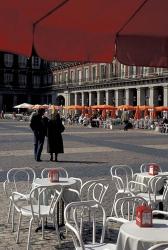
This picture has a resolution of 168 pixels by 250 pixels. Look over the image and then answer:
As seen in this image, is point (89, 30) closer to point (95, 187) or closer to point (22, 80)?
point (95, 187)

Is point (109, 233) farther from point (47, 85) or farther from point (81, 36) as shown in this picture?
point (47, 85)

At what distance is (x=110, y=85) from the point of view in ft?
196

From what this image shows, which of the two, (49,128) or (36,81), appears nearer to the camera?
(49,128)

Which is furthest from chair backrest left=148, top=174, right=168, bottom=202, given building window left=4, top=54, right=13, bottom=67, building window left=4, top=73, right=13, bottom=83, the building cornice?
building window left=4, top=54, right=13, bottom=67

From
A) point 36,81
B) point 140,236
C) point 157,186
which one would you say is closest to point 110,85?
point 36,81

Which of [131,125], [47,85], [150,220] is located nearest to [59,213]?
[150,220]

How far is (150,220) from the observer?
397cm

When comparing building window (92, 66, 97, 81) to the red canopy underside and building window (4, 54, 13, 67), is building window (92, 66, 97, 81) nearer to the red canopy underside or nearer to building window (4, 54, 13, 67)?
building window (4, 54, 13, 67)

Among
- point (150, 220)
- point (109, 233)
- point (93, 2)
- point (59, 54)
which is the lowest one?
point (109, 233)

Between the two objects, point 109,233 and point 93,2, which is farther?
point 109,233

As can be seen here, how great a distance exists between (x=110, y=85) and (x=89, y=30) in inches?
2179

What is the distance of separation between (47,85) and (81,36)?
8163cm

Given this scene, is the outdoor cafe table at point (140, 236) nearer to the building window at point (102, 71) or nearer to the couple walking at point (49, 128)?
the couple walking at point (49, 128)

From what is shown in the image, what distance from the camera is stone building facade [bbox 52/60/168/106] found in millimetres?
50844
